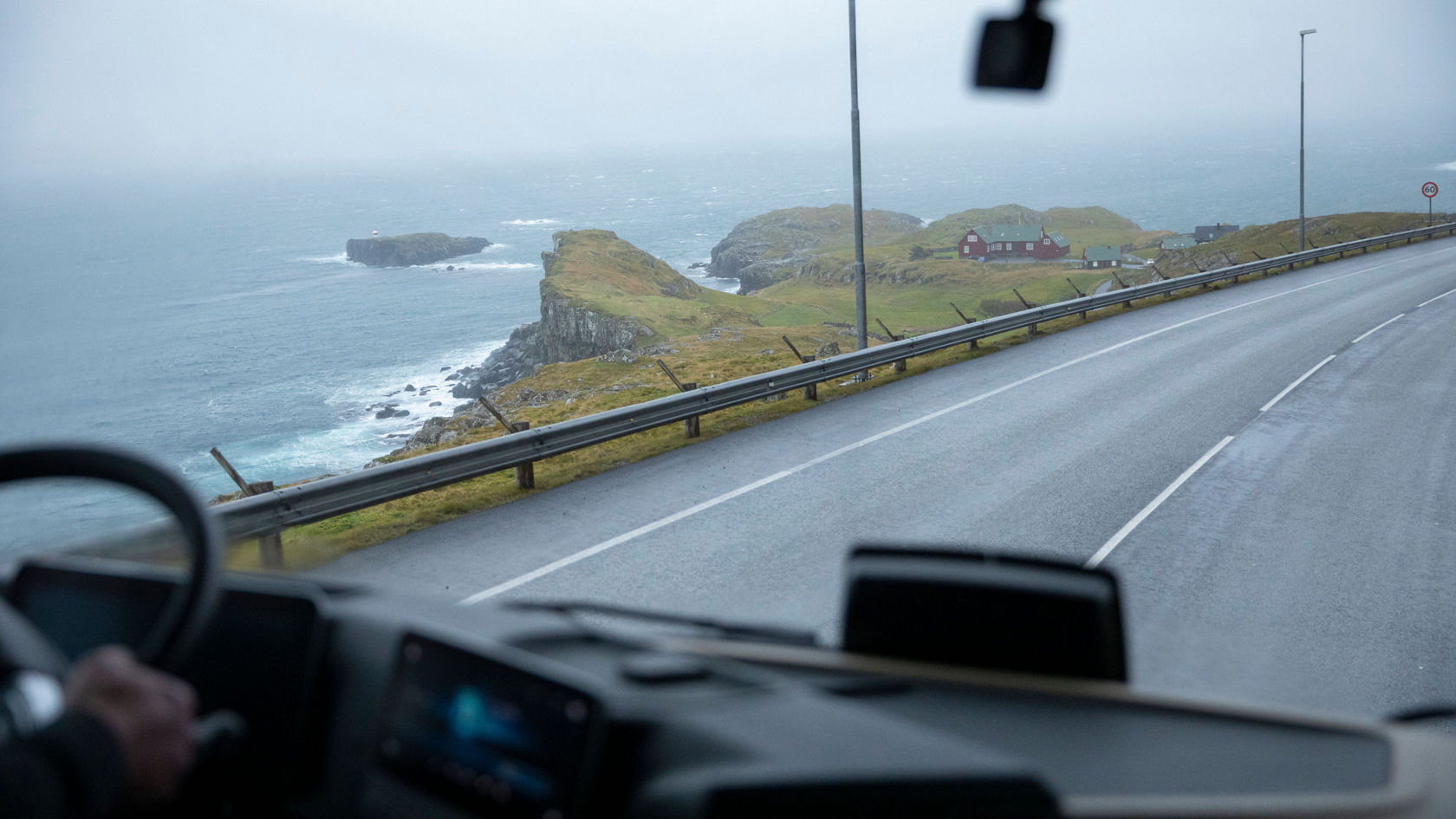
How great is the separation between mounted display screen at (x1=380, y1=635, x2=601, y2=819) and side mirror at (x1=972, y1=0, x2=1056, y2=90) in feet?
14.4

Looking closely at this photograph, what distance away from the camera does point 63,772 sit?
4.90 ft

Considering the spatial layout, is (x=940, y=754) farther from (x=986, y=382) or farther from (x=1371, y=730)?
(x=986, y=382)

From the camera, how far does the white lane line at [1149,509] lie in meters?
9.55

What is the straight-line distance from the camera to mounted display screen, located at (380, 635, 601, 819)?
180 centimetres

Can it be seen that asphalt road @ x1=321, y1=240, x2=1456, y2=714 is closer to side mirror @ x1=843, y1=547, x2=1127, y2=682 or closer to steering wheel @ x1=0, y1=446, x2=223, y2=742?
side mirror @ x1=843, y1=547, x2=1127, y2=682

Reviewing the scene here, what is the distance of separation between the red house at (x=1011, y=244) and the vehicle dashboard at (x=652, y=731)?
158 m

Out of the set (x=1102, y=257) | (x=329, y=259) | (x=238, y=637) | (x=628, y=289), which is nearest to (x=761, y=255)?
(x=1102, y=257)

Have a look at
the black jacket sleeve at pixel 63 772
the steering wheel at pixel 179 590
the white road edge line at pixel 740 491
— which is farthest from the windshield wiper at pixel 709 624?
the black jacket sleeve at pixel 63 772

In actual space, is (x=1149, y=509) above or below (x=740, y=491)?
below

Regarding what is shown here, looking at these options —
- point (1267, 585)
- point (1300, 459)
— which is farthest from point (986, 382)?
point (1267, 585)

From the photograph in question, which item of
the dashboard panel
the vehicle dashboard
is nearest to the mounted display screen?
the vehicle dashboard

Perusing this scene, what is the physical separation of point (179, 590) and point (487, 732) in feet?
1.82

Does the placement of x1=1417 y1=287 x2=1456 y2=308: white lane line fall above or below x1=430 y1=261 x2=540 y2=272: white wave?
below

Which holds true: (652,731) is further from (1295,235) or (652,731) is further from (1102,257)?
(1102,257)
